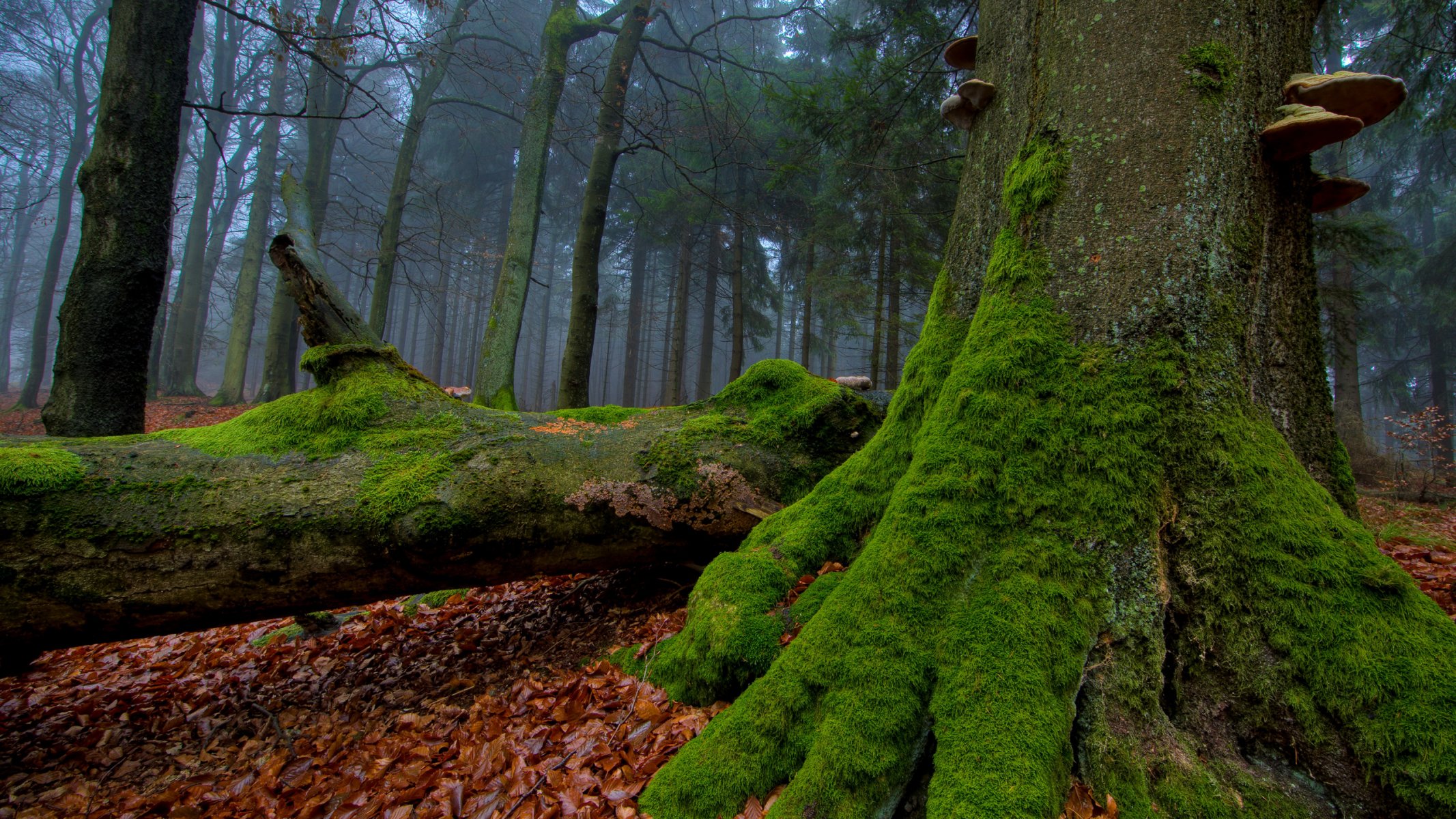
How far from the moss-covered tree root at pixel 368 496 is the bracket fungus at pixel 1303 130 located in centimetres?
250

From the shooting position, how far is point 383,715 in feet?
10.9

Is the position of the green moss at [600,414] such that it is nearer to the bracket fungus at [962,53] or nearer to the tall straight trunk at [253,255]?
the bracket fungus at [962,53]

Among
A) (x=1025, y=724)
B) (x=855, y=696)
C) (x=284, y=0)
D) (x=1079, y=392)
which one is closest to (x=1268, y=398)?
(x=1079, y=392)

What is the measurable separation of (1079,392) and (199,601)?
415cm

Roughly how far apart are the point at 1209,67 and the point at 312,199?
58.8 feet

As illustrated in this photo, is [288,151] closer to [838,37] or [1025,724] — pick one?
[838,37]

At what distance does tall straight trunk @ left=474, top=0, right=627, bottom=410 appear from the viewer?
941 cm

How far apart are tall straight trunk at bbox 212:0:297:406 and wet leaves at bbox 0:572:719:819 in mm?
15228

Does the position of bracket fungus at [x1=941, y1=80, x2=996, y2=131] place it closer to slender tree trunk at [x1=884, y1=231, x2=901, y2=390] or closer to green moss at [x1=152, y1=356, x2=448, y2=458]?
green moss at [x1=152, y1=356, x2=448, y2=458]

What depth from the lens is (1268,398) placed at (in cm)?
226

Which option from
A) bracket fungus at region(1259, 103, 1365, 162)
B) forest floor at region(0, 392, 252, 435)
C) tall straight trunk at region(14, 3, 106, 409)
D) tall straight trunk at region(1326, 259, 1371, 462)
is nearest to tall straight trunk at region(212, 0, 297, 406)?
forest floor at region(0, 392, 252, 435)

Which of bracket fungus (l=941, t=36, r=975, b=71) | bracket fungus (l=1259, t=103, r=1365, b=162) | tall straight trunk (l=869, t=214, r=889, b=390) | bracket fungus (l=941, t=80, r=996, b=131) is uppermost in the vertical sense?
tall straight trunk (l=869, t=214, r=889, b=390)

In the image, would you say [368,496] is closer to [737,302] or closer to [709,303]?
[737,302]

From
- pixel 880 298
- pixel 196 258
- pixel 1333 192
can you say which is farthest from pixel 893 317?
pixel 196 258
